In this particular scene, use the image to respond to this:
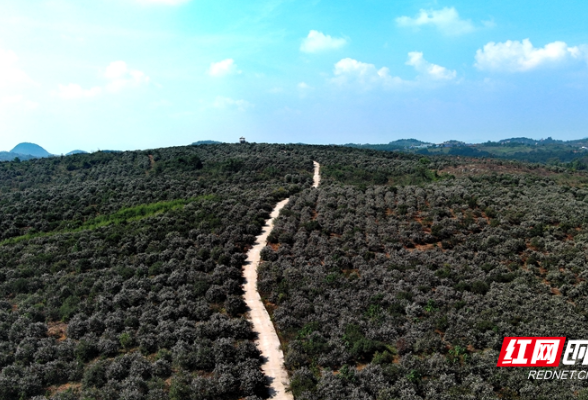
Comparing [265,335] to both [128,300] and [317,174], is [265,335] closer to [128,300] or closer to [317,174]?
[128,300]

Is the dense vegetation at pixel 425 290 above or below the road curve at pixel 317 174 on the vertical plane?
below

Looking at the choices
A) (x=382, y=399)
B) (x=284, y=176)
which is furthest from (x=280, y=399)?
(x=284, y=176)

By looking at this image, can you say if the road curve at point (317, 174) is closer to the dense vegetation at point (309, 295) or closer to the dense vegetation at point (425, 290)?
the dense vegetation at point (309, 295)

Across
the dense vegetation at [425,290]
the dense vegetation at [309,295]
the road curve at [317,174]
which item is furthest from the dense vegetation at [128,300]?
the road curve at [317,174]

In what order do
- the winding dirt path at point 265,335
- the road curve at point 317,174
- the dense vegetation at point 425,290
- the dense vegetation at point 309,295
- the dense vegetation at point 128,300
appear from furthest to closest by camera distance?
the road curve at point 317,174 → the winding dirt path at point 265,335 → the dense vegetation at point 128,300 → the dense vegetation at point 309,295 → the dense vegetation at point 425,290

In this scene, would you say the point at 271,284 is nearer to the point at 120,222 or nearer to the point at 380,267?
the point at 380,267

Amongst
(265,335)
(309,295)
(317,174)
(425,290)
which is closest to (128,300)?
(265,335)
